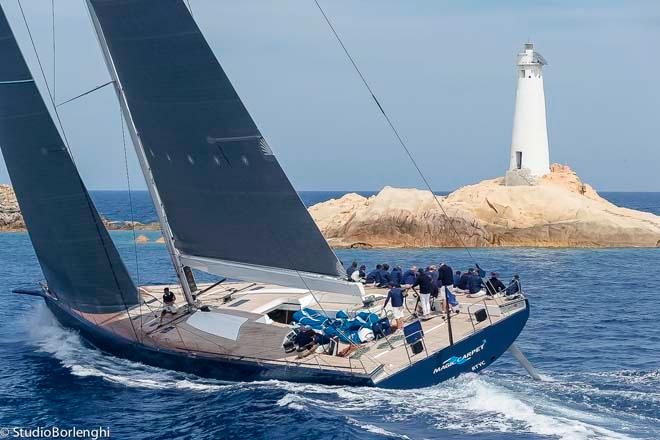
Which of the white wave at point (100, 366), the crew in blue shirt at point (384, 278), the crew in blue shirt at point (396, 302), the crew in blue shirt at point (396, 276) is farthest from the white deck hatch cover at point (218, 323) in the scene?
the crew in blue shirt at point (384, 278)

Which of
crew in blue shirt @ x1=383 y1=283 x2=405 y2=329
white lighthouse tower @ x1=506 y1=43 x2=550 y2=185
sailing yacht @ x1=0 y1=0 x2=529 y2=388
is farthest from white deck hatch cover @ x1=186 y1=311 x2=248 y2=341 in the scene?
white lighthouse tower @ x1=506 y1=43 x2=550 y2=185

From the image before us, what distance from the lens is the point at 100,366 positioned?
23.1 metres

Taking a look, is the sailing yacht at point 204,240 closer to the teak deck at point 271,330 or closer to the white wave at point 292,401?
the teak deck at point 271,330

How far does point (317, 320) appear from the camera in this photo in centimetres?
2186

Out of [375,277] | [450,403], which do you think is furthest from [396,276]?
[450,403]

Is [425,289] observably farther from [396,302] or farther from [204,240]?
[204,240]

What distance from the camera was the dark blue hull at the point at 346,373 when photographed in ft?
62.4

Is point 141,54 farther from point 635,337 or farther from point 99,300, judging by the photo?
point 635,337

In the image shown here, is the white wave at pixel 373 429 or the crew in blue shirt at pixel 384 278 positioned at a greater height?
the crew in blue shirt at pixel 384 278

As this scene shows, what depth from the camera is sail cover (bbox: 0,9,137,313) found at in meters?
23.7

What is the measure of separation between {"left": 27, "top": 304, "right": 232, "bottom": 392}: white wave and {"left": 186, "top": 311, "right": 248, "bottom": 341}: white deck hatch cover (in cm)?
128

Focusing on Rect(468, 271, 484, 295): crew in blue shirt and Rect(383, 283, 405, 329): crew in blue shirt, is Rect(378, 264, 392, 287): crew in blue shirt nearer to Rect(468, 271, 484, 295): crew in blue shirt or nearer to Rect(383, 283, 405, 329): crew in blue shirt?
Rect(468, 271, 484, 295): crew in blue shirt

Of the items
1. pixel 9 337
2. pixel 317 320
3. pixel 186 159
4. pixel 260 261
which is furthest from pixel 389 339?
pixel 9 337

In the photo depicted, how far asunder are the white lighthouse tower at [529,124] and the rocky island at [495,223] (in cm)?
291
